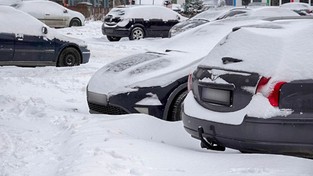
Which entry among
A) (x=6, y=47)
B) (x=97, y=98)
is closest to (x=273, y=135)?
(x=97, y=98)

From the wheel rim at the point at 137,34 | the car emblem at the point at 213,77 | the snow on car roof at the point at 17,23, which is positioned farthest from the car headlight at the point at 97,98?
the wheel rim at the point at 137,34

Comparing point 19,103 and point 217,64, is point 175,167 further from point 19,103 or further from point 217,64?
point 19,103

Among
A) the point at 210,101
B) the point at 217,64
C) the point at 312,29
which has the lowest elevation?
the point at 210,101

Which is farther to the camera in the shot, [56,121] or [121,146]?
[56,121]

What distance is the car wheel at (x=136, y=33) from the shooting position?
21.9m

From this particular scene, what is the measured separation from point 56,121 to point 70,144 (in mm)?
1490

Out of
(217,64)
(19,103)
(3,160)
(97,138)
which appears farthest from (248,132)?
(19,103)

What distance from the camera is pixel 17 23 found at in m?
12.7

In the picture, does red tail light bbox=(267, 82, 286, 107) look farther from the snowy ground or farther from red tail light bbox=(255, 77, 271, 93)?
the snowy ground

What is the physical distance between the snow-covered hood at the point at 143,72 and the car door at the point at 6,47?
5.24 meters

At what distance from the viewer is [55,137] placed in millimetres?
6582

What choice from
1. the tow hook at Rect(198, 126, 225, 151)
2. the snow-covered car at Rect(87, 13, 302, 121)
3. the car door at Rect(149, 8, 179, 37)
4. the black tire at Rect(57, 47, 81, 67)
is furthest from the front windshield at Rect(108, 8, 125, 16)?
the tow hook at Rect(198, 126, 225, 151)

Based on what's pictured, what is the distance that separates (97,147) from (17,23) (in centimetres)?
793

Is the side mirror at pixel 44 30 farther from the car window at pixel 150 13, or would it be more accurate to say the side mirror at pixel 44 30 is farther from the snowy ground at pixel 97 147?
the car window at pixel 150 13
